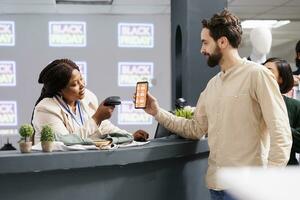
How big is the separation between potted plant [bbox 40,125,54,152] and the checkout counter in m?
0.04

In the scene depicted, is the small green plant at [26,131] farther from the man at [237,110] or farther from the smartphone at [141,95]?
the man at [237,110]

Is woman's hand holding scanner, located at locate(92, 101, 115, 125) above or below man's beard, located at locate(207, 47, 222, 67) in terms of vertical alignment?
below

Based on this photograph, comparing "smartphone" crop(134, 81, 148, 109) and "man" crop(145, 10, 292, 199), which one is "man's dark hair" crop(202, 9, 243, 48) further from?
"smartphone" crop(134, 81, 148, 109)

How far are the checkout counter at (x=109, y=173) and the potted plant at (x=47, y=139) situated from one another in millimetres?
42

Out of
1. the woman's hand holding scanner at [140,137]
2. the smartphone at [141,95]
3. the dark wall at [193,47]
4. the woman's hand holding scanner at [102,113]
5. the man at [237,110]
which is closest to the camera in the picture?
the man at [237,110]

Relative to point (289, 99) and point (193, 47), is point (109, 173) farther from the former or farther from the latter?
point (193, 47)

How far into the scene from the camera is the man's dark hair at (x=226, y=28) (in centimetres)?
214

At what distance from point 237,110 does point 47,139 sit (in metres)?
0.87

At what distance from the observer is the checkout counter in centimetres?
197

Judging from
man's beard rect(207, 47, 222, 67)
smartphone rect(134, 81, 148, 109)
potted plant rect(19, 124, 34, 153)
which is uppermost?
man's beard rect(207, 47, 222, 67)

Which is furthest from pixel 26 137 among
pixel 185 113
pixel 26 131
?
pixel 185 113

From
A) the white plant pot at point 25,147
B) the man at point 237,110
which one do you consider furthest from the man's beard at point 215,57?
the white plant pot at point 25,147

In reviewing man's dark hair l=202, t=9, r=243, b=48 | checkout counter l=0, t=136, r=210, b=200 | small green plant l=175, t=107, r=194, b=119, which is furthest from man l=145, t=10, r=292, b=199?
checkout counter l=0, t=136, r=210, b=200

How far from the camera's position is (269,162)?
1.91m
